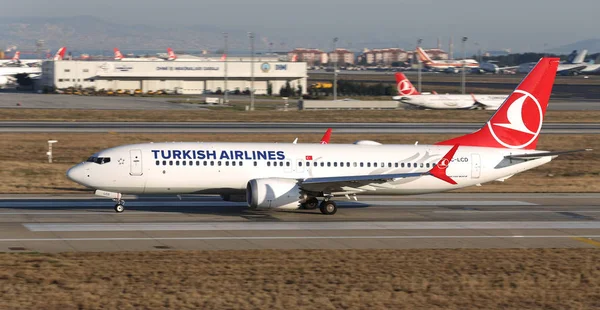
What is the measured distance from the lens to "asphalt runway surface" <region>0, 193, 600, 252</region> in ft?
95.5

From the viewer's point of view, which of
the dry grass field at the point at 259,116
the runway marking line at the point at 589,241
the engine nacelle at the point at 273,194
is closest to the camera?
the runway marking line at the point at 589,241

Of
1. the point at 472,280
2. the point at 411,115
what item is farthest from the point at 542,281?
the point at 411,115

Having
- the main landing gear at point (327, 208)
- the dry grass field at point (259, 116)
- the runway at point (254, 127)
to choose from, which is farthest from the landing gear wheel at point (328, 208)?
the dry grass field at point (259, 116)

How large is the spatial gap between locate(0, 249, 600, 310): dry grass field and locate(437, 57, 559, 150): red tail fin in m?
13.2

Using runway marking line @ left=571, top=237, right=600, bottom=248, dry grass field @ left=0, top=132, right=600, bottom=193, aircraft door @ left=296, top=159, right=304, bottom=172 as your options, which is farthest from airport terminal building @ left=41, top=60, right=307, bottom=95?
runway marking line @ left=571, top=237, right=600, bottom=248

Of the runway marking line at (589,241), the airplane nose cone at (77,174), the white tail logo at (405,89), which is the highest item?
the white tail logo at (405,89)

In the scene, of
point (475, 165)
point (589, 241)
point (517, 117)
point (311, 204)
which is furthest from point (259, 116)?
point (589, 241)

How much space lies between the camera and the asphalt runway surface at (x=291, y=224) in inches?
1146

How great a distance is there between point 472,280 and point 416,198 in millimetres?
20581

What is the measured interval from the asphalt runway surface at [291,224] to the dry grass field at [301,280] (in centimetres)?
228

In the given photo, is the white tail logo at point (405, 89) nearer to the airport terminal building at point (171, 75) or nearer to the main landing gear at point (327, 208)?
the airport terminal building at point (171, 75)

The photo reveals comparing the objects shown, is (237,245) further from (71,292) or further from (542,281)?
(542,281)

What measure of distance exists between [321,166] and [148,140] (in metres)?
30.0

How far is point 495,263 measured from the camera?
2600 centimetres
